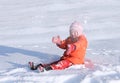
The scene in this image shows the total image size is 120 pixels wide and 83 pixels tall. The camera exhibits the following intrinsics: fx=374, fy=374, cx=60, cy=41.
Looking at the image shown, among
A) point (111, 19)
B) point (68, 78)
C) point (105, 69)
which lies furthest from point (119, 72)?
point (111, 19)

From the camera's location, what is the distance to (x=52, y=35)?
8125mm

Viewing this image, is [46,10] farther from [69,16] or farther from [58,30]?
[58,30]

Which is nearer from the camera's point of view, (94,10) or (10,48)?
(10,48)

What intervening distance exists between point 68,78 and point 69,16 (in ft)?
17.2

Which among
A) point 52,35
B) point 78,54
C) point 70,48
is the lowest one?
point 52,35

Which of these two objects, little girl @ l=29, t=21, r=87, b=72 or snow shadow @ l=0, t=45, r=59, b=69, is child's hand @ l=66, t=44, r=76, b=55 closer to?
little girl @ l=29, t=21, r=87, b=72

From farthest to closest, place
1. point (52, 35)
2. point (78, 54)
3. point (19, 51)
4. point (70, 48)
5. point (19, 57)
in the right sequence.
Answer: point (52, 35) < point (19, 51) < point (19, 57) < point (78, 54) < point (70, 48)

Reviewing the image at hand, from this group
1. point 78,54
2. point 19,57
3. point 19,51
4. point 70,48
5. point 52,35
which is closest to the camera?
point 70,48

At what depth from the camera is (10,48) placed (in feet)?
23.8

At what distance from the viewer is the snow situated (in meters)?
5.09

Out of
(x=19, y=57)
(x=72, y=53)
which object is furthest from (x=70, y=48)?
(x=19, y=57)

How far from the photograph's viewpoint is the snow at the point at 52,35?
5.09m

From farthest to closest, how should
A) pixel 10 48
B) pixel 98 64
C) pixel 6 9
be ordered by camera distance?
pixel 6 9 < pixel 10 48 < pixel 98 64

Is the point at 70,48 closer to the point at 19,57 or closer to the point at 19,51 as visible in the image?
the point at 19,57
